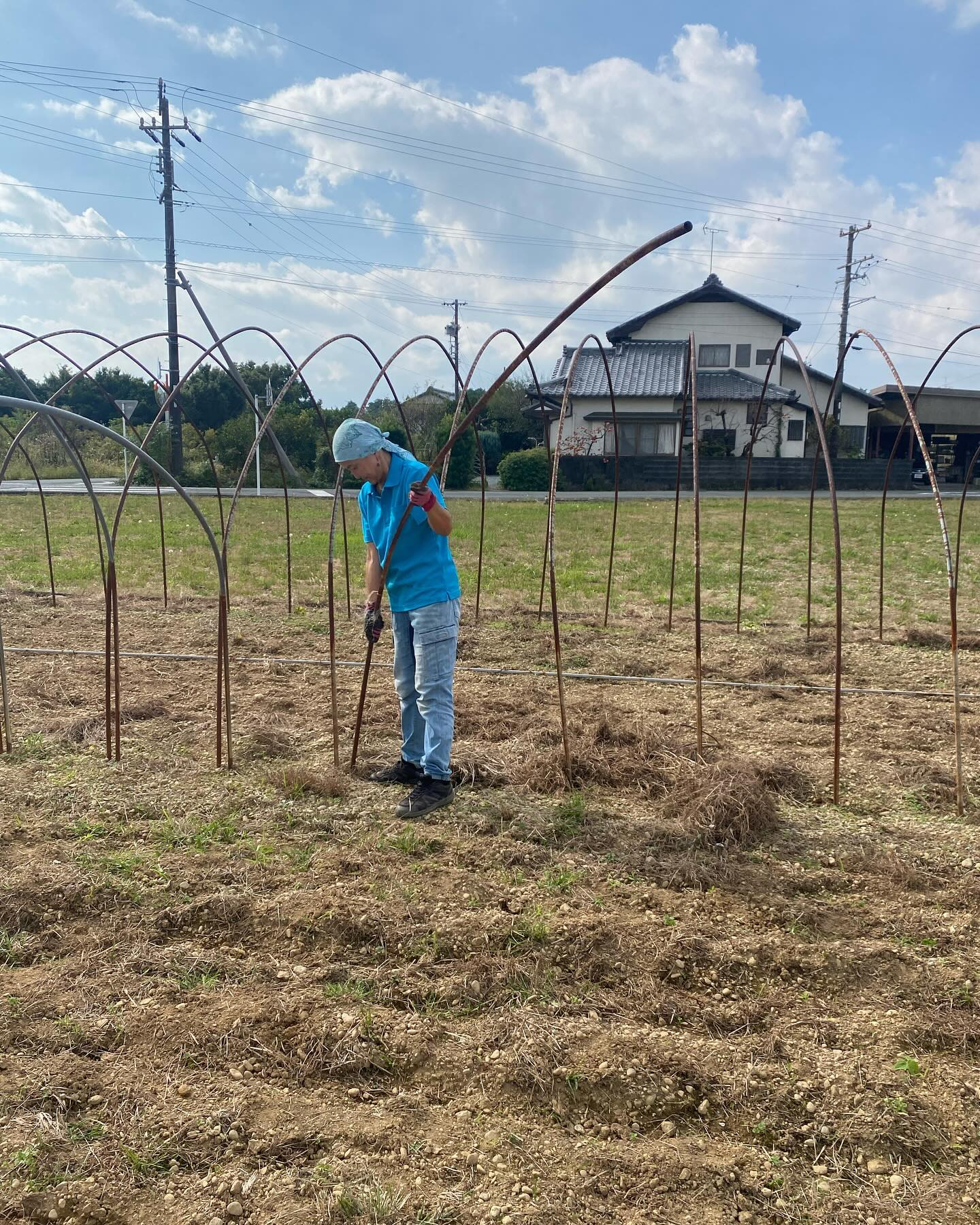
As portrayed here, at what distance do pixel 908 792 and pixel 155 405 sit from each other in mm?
35012

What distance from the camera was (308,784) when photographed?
3879mm

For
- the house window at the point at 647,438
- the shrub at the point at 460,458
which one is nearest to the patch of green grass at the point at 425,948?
the shrub at the point at 460,458

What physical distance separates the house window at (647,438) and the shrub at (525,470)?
15.3 feet

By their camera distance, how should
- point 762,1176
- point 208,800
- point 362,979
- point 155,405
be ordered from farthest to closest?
point 155,405, point 208,800, point 362,979, point 762,1176

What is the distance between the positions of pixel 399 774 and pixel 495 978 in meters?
1.63

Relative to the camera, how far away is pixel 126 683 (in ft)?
18.1

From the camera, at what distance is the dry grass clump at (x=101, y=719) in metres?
4.51

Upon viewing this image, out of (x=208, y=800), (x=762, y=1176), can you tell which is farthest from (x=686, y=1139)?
(x=208, y=800)

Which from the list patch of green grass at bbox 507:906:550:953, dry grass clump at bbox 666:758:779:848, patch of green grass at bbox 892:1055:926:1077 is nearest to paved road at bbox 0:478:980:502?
dry grass clump at bbox 666:758:779:848

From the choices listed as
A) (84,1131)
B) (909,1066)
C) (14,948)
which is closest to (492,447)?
(14,948)

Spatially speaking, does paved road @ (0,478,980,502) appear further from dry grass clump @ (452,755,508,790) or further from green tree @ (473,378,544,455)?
dry grass clump @ (452,755,508,790)

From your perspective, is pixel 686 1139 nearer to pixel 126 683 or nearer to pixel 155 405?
pixel 126 683

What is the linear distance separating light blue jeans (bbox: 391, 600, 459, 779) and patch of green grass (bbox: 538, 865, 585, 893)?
0.77 meters

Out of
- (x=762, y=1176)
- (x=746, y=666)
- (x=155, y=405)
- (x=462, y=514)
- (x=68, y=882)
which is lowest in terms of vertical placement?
(x=762, y=1176)
